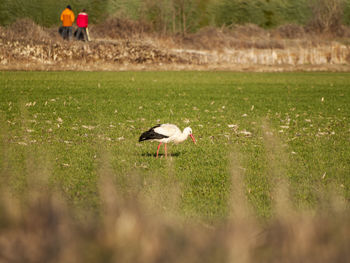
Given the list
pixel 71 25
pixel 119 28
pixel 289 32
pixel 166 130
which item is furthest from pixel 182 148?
pixel 289 32

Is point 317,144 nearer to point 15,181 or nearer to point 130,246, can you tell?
point 15,181

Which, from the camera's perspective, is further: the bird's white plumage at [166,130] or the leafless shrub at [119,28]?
the leafless shrub at [119,28]

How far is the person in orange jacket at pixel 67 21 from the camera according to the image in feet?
139

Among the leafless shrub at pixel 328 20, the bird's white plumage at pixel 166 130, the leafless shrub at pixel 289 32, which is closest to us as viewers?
the bird's white plumage at pixel 166 130

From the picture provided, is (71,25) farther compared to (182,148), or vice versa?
(71,25)

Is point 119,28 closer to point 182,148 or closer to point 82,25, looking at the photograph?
point 82,25

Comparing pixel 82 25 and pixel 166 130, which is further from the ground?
pixel 82 25

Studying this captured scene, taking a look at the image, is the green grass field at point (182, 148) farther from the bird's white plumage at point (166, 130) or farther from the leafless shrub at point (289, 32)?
the leafless shrub at point (289, 32)

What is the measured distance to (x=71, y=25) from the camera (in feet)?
146

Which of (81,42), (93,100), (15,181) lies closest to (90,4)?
(81,42)

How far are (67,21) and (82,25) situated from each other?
148cm

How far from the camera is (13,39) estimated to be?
131 feet

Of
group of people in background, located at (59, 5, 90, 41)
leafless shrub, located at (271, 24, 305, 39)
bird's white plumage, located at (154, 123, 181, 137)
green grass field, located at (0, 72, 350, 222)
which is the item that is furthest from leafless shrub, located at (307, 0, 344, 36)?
bird's white plumage, located at (154, 123, 181, 137)

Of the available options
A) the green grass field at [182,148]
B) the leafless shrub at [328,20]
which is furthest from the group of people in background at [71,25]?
the leafless shrub at [328,20]
